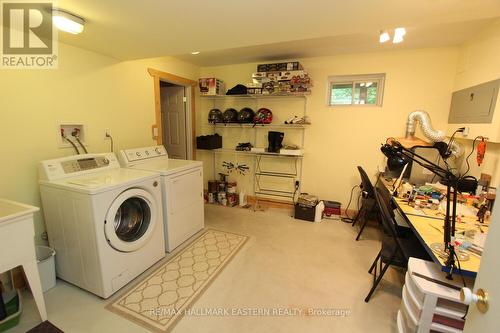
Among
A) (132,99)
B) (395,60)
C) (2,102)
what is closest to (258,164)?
(132,99)

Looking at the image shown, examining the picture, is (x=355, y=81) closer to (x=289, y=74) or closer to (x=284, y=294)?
(x=289, y=74)

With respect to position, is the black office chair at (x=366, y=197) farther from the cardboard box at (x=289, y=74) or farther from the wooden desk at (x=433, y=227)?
the cardboard box at (x=289, y=74)

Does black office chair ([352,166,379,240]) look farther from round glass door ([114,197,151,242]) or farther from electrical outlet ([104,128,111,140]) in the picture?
electrical outlet ([104,128,111,140])

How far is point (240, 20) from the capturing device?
64.7 inches

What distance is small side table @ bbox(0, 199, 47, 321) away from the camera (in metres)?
1.38

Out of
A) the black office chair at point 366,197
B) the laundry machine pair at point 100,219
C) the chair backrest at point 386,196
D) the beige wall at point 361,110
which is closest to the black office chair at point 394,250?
the chair backrest at point 386,196

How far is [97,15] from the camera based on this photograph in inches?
61.5

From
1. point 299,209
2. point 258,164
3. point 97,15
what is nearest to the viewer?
point 97,15

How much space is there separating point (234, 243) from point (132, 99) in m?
2.21

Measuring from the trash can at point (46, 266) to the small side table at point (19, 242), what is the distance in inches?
15.8

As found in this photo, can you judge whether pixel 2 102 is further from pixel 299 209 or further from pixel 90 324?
pixel 299 209

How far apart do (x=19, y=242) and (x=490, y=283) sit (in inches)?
91.4

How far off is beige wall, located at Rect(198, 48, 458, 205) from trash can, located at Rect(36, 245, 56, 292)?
325cm

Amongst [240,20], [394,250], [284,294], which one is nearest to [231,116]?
[240,20]
